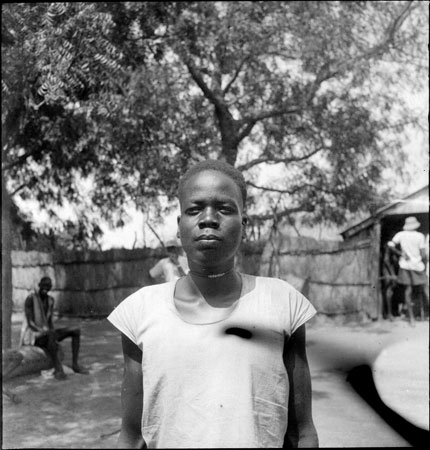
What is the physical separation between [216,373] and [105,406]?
4412 mm

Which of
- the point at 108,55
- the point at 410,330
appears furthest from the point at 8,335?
the point at 410,330

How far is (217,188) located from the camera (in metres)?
1.31

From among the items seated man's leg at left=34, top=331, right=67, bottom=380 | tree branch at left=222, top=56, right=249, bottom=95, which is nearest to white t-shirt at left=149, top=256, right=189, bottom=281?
seated man's leg at left=34, top=331, right=67, bottom=380

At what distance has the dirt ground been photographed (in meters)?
4.46

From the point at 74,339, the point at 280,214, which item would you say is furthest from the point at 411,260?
the point at 74,339

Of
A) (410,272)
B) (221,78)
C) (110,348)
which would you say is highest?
(221,78)

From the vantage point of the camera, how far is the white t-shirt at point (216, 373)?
1.19m

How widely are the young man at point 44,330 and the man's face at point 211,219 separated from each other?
18.0ft

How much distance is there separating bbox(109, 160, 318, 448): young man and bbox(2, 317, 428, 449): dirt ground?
131 inches

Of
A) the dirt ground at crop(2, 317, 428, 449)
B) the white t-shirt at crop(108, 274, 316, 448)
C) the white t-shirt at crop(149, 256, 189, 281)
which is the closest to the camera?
the white t-shirt at crop(108, 274, 316, 448)

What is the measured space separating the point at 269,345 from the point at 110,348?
7.52 meters

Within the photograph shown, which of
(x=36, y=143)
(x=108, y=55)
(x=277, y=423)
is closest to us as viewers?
(x=277, y=423)

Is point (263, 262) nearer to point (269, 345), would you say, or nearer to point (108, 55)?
point (108, 55)

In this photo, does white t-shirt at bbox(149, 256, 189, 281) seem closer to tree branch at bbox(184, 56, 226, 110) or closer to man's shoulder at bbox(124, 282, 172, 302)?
tree branch at bbox(184, 56, 226, 110)
